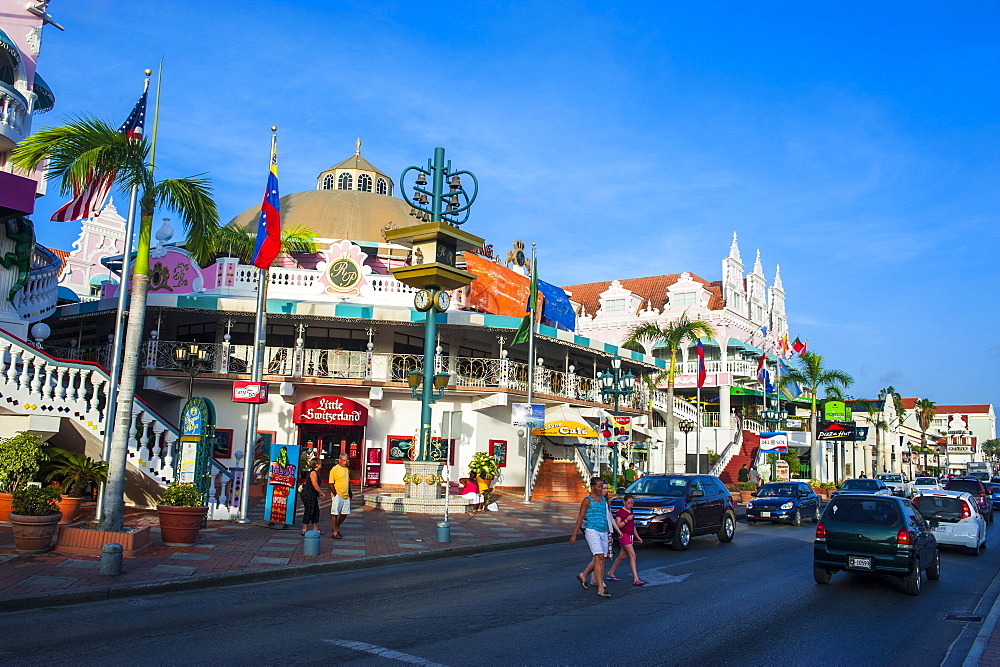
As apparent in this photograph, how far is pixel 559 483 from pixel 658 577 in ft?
60.1

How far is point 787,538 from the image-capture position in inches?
867

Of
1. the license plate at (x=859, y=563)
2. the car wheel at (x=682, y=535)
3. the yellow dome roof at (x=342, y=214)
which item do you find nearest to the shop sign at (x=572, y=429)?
the car wheel at (x=682, y=535)

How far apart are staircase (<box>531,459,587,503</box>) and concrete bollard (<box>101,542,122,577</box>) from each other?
68.8 ft

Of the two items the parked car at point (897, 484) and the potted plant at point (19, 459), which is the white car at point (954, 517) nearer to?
the parked car at point (897, 484)

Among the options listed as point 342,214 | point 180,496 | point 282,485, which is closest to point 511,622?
point 180,496

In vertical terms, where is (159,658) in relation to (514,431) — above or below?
below

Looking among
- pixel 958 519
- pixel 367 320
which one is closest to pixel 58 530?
pixel 367 320

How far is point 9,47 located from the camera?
23.8 m

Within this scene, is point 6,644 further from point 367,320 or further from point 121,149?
point 367,320

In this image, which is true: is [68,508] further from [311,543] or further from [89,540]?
[311,543]

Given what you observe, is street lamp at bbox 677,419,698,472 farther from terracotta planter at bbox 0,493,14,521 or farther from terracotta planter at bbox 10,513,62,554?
terracotta planter at bbox 10,513,62,554

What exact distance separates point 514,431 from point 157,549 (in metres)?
20.0

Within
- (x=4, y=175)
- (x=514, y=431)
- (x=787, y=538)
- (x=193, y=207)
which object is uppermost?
(x=4, y=175)

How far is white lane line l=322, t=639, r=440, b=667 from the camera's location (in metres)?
7.68
